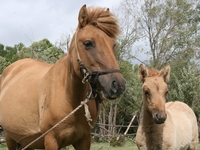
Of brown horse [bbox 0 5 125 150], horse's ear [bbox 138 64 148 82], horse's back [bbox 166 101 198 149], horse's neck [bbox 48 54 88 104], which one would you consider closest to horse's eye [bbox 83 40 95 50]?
brown horse [bbox 0 5 125 150]

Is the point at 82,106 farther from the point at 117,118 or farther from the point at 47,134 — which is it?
the point at 117,118

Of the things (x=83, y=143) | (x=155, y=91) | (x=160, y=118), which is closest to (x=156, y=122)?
(x=160, y=118)

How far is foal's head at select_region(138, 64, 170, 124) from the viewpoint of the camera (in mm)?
4902

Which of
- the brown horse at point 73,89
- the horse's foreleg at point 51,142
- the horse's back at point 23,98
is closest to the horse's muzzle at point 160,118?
the brown horse at point 73,89

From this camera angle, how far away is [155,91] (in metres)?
5.19

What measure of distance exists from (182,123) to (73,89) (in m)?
3.86

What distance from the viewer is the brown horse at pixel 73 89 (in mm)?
2854

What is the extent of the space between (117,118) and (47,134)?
25347mm

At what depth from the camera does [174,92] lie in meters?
23.2

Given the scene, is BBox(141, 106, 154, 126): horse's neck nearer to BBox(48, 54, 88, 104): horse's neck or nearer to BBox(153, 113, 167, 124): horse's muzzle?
BBox(153, 113, 167, 124): horse's muzzle

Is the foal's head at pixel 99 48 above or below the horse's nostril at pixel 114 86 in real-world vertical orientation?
above

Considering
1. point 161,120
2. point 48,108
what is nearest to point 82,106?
point 48,108

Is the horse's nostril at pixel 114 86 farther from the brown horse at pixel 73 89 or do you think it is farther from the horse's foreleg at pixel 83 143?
the horse's foreleg at pixel 83 143

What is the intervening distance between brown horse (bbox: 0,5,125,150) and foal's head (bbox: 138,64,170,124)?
5.43ft
